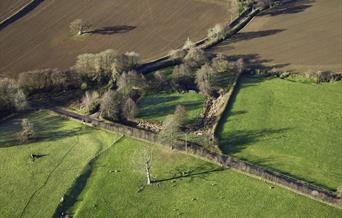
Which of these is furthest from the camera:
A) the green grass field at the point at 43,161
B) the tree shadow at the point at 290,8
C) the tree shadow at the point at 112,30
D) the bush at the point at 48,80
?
the tree shadow at the point at 290,8

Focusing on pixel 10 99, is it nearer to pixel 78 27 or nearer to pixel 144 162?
pixel 144 162

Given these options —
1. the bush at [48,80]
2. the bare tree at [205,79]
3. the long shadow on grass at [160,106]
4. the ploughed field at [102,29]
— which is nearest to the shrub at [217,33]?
the ploughed field at [102,29]

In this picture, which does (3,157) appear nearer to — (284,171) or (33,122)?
(33,122)

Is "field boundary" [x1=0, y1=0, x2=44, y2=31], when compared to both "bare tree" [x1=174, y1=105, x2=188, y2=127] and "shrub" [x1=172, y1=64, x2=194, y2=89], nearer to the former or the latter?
"shrub" [x1=172, y1=64, x2=194, y2=89]

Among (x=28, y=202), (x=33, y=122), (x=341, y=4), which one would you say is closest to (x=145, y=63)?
(x=33, y=122)

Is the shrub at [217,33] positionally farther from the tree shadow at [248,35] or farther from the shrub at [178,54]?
the shrub at [178,54]

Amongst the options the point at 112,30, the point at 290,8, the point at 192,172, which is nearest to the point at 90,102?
the point at 192,172
